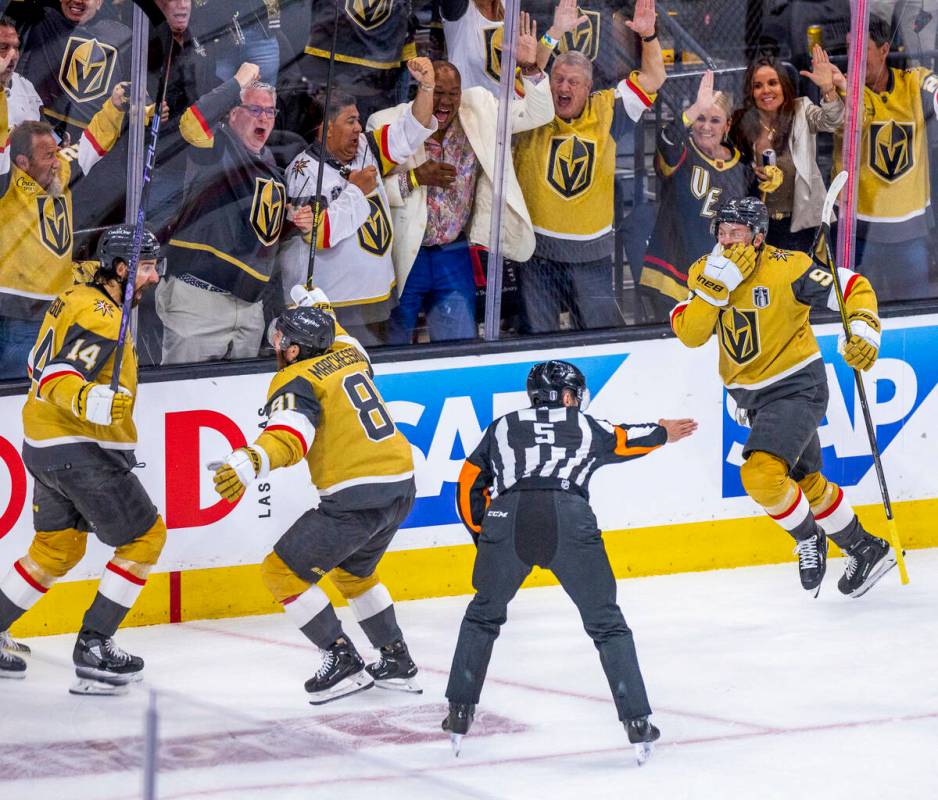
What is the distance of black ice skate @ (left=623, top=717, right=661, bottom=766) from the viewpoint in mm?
4250

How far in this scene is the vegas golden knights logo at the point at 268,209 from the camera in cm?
570

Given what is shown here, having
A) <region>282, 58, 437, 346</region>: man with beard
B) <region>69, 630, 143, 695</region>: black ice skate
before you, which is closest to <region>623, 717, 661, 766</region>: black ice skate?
<region>69, 630, 143, 695</region>: black ice skate

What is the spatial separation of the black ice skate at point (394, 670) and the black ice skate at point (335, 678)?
0.07 m

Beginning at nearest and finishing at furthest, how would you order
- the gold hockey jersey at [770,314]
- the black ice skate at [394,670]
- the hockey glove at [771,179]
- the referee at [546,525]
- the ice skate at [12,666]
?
the ice skate at [12,666], the referee at [546,525], the black ice skate at [394,670], the gold hockey jersey at [770,314], the hockey glove at [771,179]

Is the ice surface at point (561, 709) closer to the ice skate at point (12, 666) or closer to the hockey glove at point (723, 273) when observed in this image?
the ice skate at point (12, 666)

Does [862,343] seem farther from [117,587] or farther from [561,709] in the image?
[117,587]

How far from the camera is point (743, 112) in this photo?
21.0ft

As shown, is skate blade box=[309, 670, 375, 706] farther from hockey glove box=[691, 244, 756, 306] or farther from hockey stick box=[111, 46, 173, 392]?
hockey glove box=[691, 244, 756, 306]

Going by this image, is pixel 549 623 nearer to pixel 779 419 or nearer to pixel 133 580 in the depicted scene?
pixel 779 419

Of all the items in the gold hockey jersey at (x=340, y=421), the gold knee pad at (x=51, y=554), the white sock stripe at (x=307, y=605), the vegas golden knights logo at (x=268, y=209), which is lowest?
the white sock stripe at (x=307, y=605)

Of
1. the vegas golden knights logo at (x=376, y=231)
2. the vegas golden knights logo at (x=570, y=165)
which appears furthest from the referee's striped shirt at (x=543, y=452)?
the vegas golden knights logo at (x=570, y=165)

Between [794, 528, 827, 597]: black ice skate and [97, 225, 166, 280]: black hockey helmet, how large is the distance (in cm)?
247

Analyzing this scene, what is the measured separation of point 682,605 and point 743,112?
76.1 inches

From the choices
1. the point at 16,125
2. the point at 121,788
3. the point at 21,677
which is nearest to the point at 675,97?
the point at 16,125
